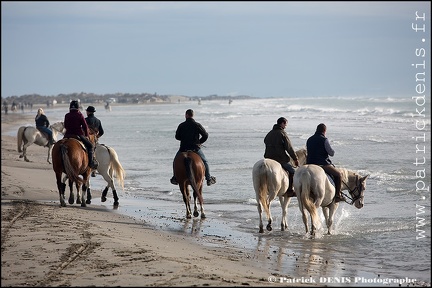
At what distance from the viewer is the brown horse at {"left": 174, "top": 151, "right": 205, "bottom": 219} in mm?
15258

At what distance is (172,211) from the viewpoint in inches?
642

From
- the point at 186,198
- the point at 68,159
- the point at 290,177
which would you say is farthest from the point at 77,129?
the point at 290,177

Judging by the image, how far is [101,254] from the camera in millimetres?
10039

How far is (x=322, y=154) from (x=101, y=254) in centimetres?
571

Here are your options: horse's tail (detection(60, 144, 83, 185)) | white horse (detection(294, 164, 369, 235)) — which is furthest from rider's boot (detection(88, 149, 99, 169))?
white horse (detection(294, 164, 369, 235))

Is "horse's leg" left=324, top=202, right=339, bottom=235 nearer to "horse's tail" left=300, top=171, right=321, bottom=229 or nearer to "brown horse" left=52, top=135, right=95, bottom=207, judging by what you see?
"horse's tail" left=300, top=171, right=321, bottom=229

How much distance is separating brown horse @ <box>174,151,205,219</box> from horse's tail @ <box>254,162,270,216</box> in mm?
1838

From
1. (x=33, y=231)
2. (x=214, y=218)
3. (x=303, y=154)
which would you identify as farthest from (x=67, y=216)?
(x=303, y=154)

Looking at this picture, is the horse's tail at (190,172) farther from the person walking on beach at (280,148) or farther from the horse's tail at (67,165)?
the horse's tail at (67,165)

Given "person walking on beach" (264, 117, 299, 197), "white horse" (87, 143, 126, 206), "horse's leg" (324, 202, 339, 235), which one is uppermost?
"person walking on beach" (264, 117, 299, 197)

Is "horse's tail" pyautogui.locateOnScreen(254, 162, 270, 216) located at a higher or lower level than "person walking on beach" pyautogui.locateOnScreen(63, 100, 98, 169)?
lower

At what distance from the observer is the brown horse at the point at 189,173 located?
1526 cm

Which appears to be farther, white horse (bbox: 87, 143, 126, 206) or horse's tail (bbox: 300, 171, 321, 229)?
white horse (bbox: 87, 143, 126, 206)

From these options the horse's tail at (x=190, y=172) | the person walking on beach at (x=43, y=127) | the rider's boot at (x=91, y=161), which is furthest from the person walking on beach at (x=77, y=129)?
the person walking on beach at (x=43, y=127)
